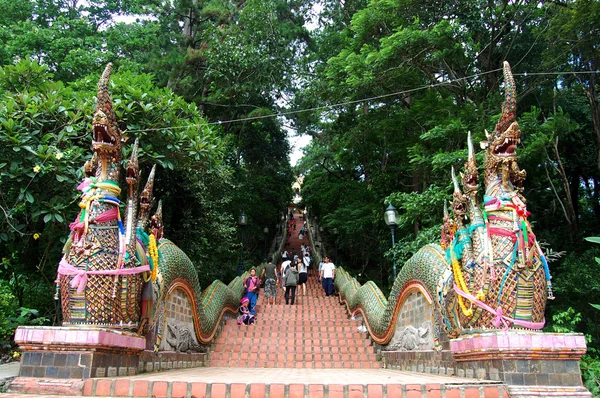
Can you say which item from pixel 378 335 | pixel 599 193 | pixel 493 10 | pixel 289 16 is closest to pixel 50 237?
pixel 378 335

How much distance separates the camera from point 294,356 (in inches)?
313

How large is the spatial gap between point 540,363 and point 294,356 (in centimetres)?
474

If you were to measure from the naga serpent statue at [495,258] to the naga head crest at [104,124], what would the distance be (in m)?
4.04

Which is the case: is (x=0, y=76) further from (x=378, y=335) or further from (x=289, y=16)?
(x=289, y=16)

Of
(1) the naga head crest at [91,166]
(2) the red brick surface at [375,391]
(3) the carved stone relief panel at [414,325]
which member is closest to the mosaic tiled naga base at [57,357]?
(1) the naga head crest at [91,166]

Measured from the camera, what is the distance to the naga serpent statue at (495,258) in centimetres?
444

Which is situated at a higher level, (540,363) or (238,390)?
(540,363)

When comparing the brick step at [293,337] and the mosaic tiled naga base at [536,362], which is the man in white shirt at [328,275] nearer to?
the brick step at [293,337]

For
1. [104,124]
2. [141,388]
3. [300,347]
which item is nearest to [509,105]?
[104,124]

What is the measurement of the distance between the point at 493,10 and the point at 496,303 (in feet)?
30.0

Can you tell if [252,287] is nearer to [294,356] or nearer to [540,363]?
[294,356]

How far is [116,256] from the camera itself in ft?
15.7

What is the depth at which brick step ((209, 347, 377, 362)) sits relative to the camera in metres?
Answer: 7.88

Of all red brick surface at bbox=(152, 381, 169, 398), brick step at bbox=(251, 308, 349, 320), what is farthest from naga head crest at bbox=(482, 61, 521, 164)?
brick step at bbox=(251, 308, 349, 320)
